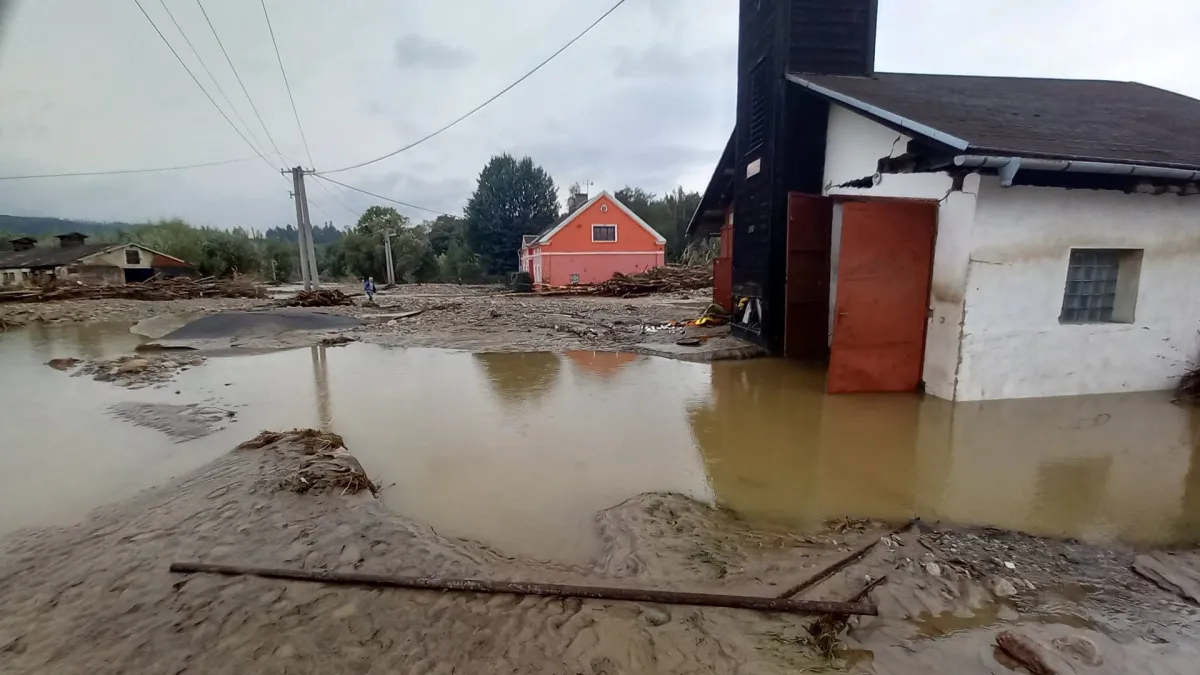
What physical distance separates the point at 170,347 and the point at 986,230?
15.3 meters

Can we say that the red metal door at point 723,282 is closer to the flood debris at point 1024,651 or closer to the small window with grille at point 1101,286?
the small window with grille at point 1101,286

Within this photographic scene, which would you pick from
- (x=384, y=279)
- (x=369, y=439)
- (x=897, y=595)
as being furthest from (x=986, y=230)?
(x=384, y=279)

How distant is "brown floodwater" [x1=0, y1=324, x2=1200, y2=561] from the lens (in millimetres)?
3832

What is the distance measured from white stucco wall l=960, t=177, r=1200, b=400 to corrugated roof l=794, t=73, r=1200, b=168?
52 cm

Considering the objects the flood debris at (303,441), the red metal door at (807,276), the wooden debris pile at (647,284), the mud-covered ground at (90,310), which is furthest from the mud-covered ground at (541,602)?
the wooden debris pile at (647,284)

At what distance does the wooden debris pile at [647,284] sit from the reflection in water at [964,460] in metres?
20.7

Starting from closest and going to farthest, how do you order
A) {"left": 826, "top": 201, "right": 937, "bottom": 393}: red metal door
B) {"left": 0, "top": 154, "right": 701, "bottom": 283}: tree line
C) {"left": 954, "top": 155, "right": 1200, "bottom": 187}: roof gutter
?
{"left": 954, "top": 155, "right": 1200, "bottom": 187}: roof gutter, {"left": 826, "top": 201, "right": 937, "bottom": 393}: red metal door, {"left": 0, "top": 154, "right": 701, "bottom": 283}: tree line

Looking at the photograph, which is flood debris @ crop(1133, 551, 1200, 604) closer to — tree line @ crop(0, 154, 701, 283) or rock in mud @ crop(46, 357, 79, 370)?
rock in mud @ crop(46, 357, 79, 370)

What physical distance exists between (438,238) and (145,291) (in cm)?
3236

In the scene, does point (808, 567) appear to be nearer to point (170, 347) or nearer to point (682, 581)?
point (682, 581)

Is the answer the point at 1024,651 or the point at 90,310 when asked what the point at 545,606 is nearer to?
the point at 1024,651

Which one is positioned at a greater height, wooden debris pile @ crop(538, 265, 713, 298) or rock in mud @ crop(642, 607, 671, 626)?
wooden debris pile @ crop(538, 265, 713, 298)

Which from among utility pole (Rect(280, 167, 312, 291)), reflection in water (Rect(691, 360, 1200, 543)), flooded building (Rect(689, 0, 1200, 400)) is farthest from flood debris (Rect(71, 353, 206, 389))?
utility pole (Rect(280, 167, 312, 291))

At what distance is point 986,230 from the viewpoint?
6113 mm
